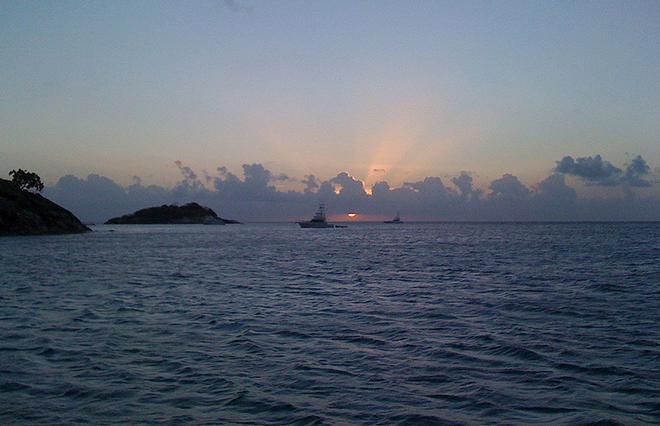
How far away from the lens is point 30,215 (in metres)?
128

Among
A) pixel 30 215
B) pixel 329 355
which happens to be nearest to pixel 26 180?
pixel 30 215

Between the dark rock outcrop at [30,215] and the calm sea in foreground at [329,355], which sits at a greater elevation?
the dark rock outcrop at [30,215]

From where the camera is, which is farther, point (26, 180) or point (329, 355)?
point (26, 180)

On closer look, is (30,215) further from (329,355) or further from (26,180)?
(329,355)

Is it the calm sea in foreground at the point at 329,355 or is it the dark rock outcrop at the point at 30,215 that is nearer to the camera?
the calm sea in foreground at the point at 329,355

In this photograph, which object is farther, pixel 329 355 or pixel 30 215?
pixel 30 215

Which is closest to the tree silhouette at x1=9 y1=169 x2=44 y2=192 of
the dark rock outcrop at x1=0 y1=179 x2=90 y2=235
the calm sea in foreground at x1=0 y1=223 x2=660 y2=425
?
the dark rock outcrop at x1=0 y1=179 x2=90 y2=235

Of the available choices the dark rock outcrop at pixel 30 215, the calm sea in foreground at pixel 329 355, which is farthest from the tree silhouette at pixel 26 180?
the calm sea in foreground at pixel 329 355

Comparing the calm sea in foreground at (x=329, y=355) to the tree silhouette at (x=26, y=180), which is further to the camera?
the tree silhouette at (x=26, y=180)

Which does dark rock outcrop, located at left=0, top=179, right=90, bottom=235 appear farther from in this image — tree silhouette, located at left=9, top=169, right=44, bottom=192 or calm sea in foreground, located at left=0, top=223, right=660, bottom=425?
calm sea in foreground, located at left=0, top=223, right=660, bottom=425

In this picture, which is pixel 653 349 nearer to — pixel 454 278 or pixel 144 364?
pixel 144 364

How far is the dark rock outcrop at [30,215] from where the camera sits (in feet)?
392

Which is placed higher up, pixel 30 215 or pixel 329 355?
pixel 30 215

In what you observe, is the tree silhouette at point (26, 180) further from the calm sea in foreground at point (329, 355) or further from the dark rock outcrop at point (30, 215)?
the calm sea in foreground at point (329, 355)
